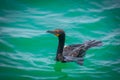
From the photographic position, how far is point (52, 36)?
7.10 meters

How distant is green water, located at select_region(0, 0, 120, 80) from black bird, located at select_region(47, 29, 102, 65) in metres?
0.12

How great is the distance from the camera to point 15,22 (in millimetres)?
6883

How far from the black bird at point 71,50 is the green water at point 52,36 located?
120 mm

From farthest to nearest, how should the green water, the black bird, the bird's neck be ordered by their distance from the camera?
the bird's neck, the black bird, the green water

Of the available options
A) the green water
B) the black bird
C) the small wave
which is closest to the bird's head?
the black bird

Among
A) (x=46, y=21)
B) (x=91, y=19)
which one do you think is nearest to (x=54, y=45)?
(x=46, y=21)

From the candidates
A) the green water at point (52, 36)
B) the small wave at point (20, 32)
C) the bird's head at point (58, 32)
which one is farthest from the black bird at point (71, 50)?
the small wave at point (20, 32)

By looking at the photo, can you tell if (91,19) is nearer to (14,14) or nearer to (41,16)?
(41,16)

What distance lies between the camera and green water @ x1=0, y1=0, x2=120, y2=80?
6.53m

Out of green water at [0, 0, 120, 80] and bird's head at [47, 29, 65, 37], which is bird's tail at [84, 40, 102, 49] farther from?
bird's head at [47, 29, 65, 37]

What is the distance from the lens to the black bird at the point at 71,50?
6676 mm

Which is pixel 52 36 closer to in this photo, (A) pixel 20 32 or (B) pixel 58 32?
(B) pixel 58 32

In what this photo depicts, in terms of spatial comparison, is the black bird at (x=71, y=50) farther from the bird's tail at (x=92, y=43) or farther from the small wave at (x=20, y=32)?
the small wave at (x=20, y=32)

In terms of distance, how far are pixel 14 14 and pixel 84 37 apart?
5.05ft
